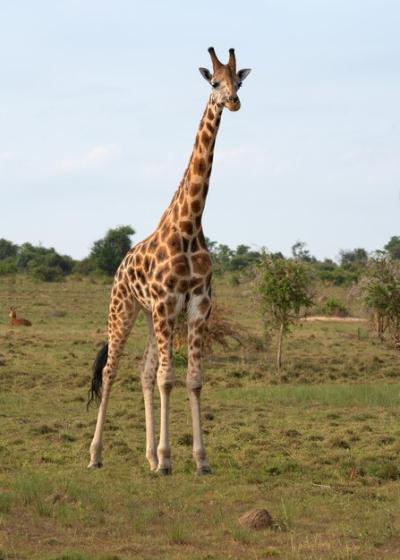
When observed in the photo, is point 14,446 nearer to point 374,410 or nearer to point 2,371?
point 374,410

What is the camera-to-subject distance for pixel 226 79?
1073 cm

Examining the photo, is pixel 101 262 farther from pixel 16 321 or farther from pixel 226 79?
pixel 226 79

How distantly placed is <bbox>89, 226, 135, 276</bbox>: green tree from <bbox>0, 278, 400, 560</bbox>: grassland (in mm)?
39288

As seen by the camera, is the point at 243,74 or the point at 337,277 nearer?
the point at 243,74

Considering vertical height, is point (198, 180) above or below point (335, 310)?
above

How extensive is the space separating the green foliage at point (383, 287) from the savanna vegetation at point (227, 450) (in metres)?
0.04

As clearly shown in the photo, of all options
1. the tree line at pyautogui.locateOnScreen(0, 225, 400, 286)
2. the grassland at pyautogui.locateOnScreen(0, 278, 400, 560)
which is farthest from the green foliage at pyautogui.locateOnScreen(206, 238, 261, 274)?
the grassland at pyautogui.locateOnScreen(0, 278, 400, 560)

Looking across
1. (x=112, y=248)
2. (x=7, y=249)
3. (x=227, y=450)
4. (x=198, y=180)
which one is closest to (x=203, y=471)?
(x=227, y=450)

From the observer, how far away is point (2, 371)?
20828 millimetres

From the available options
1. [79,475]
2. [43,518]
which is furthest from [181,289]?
[43,518]

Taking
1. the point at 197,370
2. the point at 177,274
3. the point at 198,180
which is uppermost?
the point at 198,180

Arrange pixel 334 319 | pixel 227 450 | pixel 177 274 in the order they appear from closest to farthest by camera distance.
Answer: pixel 177 274, pixel 227 450, pixel 334 319

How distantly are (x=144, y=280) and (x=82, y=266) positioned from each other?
176 ft

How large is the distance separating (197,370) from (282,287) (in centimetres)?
1285
